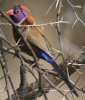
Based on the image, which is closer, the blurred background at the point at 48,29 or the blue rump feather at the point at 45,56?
the blue rump feather at the point at 45,56

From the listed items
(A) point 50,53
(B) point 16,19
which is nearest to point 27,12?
(B) point 16,19

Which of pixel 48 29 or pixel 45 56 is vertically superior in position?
pixel 48 29

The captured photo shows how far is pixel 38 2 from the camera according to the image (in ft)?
23.4

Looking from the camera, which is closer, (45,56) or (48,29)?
(45,56)

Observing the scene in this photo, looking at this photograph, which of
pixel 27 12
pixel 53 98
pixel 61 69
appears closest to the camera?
pixel 61 69

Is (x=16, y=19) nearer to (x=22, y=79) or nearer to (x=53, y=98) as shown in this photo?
(x=22, y=79)

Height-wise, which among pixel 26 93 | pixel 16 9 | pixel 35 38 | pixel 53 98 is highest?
pixel 16 9

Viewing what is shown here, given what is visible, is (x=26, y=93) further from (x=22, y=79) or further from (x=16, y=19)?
(x=16, y=19)

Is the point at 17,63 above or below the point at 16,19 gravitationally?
below

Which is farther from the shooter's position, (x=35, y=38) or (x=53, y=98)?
(x=53, y=98)

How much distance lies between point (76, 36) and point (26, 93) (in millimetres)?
3507

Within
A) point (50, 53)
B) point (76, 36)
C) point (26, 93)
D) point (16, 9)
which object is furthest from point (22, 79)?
point (76, 36)

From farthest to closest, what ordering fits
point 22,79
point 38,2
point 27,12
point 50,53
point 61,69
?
1. point 38,2
2. point 27,12
3. point 50,53
4. point 61,69
5. point 22,79

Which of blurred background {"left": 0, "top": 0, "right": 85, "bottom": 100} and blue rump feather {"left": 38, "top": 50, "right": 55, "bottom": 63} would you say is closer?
blue rump feather {"left": 38, "top": 50, "right": 55, "bottom": 63}
